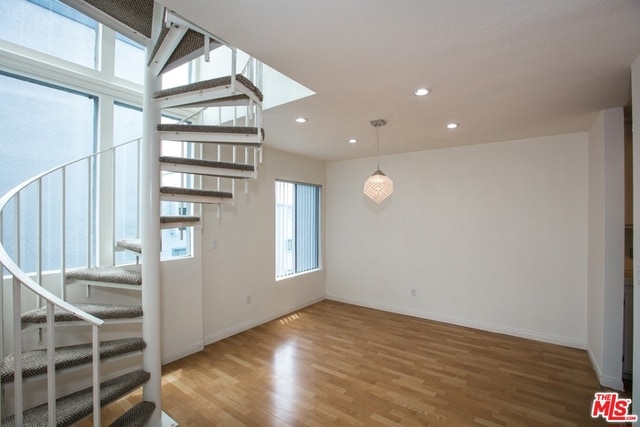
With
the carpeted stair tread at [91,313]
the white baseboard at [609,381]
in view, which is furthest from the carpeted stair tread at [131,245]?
the white baseboard at [609,381]

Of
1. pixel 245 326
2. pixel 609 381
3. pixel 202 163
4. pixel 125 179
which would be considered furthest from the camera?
pixel 245 326

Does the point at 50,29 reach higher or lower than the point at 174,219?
higher

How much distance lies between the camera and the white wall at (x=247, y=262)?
3465 mm

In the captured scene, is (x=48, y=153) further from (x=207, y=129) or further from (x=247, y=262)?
(x=247, y=262)

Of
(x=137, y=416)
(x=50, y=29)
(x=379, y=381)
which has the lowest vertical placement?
(x=379, y=381)

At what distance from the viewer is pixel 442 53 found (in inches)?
68.9

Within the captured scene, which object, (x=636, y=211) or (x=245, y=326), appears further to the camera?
(x=245, y=326)

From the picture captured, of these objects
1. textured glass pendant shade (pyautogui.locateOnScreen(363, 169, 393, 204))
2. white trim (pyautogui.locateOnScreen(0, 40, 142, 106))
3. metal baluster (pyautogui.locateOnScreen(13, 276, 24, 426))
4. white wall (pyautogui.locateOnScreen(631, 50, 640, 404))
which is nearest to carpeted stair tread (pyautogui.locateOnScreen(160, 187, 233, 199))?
metal baluster (pyautogui.locateOnScreen(13, 276, 24, 426))

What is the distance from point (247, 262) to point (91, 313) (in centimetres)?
200

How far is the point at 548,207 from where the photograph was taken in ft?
11.4

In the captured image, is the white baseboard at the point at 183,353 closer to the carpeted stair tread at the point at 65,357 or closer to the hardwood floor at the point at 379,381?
the hardwood floor at the point at 379,381

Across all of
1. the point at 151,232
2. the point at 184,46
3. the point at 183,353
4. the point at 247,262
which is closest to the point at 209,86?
the point at 184,46

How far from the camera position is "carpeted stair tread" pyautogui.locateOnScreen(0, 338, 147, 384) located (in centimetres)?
163

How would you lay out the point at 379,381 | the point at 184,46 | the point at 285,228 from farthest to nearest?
the point at 285,228 → the point at 379,381 → the point at 184,46
